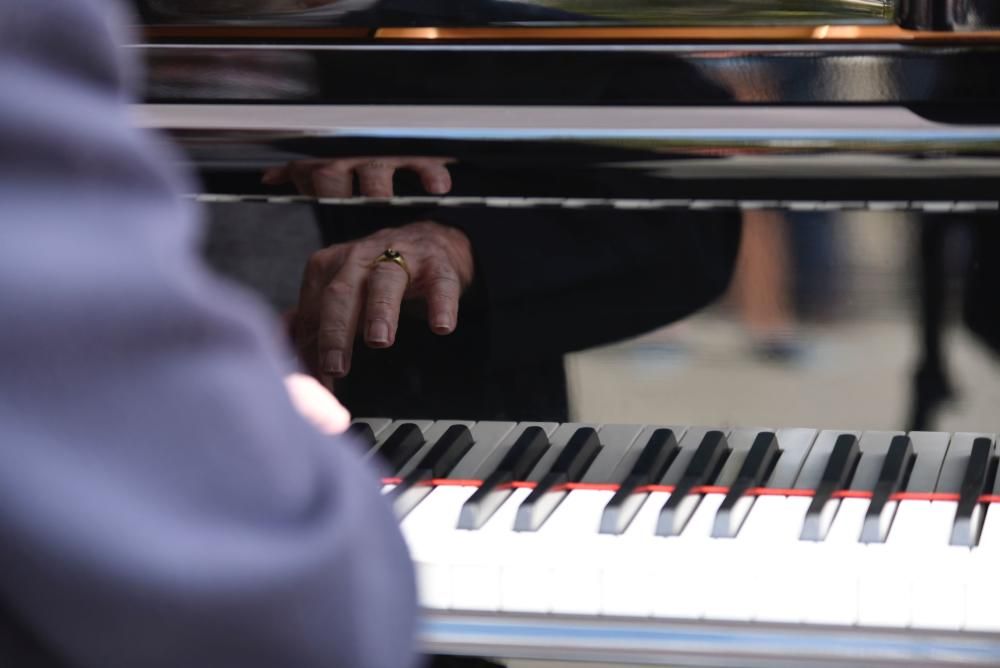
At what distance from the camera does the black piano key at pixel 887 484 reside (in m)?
1.26

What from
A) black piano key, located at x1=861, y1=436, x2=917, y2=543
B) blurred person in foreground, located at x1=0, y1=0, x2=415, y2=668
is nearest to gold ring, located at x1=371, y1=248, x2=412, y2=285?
black piano key, located at x1=861, y1=436, x2=917, y2=543

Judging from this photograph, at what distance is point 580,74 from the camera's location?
1425 millimetres

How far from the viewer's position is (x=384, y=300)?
1.43 metres

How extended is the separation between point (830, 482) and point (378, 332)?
477 millimetres

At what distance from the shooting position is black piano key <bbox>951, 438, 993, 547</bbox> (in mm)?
1247

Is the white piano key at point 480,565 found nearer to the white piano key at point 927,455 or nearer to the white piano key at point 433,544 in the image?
the white piano key at point 433,544

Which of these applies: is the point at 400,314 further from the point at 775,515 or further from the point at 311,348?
the point at 775,515

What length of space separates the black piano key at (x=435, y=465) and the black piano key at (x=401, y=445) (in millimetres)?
19

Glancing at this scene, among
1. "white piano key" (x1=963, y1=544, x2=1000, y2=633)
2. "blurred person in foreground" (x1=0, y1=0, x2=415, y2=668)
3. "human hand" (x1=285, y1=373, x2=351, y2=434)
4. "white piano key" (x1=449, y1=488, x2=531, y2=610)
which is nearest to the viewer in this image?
"blurred person in foreground" (x1=0, y1=0, x2=415, y2=668)

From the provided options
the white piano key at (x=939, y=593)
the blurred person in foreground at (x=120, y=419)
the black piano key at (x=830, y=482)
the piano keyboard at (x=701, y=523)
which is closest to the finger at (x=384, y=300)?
the piano keyboard at (x=701, y=523)

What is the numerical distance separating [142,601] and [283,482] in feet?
0.22

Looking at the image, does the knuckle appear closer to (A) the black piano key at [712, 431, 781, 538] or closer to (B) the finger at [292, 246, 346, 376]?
(B) the finger at [292, 246, 346, 376]

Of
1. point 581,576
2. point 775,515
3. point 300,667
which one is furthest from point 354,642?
point 775,515

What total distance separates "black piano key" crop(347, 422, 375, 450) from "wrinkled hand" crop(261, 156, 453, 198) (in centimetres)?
25
